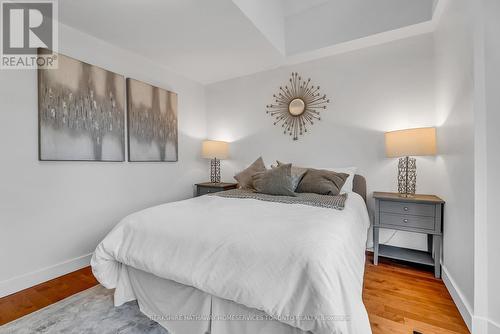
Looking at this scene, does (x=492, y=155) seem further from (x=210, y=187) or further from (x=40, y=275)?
(x=40, y=275)

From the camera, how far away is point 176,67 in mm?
3248

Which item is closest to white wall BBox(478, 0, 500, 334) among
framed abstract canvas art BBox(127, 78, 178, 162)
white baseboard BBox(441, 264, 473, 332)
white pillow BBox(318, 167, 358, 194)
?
white baseboard BBox(441, 264, 473, 332)

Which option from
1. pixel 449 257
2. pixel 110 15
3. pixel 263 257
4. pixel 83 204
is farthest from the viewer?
pixel 83 204

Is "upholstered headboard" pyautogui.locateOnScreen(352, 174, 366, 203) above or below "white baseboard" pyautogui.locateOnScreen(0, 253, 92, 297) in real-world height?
above

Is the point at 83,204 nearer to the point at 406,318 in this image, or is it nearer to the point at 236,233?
the point at 236,233

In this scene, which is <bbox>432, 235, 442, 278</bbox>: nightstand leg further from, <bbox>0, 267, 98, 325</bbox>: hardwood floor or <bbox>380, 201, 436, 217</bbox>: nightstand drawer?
<bbox>0, 267, 98, 325</bbox>: hardwood floor

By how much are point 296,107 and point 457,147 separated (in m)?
1.85

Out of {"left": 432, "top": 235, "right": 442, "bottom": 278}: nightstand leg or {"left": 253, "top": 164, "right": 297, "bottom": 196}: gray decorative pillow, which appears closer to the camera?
{"left": 432, "top": 235, "right": 442, "bottom": 278}: nightstand leg

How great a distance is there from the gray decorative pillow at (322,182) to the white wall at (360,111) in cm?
56

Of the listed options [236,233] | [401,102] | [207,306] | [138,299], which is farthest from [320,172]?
[138,299]

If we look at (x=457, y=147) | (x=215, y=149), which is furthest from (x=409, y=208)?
(x=215, y=149)

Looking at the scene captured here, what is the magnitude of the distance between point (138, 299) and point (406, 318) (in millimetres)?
1848

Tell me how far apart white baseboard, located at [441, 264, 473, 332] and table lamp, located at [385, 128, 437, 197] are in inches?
30.0

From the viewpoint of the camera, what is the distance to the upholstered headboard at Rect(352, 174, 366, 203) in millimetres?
2695
